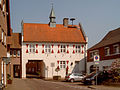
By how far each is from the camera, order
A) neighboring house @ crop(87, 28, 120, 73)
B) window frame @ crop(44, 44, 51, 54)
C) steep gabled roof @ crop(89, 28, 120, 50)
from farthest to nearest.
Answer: window frame @ crop(44, 44, 51, 54) → steep gabled roof @ crop(89, 28, 120, 50) → neighboring house @ crop(87, 28, 120, 73)

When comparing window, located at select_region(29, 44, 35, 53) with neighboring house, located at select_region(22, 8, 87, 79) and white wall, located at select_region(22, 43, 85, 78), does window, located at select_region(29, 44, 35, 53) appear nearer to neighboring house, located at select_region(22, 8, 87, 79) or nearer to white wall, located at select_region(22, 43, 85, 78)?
neighboring house, located at select_region(22, 8, 87, 79)

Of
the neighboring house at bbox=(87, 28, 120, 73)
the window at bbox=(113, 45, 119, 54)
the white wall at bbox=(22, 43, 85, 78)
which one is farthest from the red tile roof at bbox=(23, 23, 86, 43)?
the window at bbox=(113, 45, 119, 54)

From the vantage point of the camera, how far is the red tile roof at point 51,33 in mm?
47216

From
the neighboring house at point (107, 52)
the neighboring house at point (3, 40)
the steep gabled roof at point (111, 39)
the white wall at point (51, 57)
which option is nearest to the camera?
the neighboring house at point (3, 40)

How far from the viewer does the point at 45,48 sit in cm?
4684

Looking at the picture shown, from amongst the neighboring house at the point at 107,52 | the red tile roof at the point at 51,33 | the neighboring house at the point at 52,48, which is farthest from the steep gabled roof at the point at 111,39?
the red tile roof at the point at 51,33

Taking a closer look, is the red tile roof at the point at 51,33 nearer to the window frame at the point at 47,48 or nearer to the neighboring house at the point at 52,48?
the neighboring house at the point at 52,48

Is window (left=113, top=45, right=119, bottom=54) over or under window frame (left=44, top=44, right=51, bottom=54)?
under

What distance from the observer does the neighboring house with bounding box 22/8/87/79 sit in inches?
1813

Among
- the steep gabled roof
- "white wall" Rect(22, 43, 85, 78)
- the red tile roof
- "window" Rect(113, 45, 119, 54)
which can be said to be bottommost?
"white wall" Rect(22, 43, 85, 78)

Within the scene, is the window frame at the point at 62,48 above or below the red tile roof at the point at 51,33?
below

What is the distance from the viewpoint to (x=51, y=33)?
4941cm

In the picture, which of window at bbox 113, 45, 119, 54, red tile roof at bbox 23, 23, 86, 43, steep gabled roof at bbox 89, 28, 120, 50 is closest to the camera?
window at bbox 113, 45, 119, 54

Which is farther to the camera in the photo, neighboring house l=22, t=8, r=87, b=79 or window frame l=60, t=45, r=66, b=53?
window frame l=60, t=45, r=66, b=53
